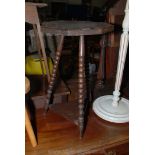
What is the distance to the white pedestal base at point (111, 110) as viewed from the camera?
1131 millimetres

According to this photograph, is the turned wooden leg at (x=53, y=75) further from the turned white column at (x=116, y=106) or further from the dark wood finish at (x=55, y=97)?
the turned white column at (x=116, y=106)

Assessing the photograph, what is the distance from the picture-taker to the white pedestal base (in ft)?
3.71

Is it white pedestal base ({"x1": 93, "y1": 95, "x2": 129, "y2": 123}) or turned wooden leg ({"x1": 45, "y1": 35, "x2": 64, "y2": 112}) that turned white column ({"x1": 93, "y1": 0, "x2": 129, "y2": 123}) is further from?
turned wooden leg ({"x1": 45, "y1": 35, "x2": 64, "y2": 112})

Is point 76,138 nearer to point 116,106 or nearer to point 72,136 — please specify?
point 72,136

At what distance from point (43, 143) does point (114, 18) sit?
0.97 meters

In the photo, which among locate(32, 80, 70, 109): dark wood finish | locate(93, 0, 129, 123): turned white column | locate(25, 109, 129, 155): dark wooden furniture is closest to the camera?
locate(25, 109, 129, 155): dark wooden furniture

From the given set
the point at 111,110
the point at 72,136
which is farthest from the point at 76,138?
the point at 111,110

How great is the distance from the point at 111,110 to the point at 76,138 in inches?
10.0

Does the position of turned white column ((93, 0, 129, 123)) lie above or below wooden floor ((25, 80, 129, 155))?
above

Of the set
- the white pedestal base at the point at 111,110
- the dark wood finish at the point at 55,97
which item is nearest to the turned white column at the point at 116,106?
the white pedestal base at the point at 111,110

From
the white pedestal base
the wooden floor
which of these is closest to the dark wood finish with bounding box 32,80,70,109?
the wooden floor

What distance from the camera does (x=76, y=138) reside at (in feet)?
3.41
